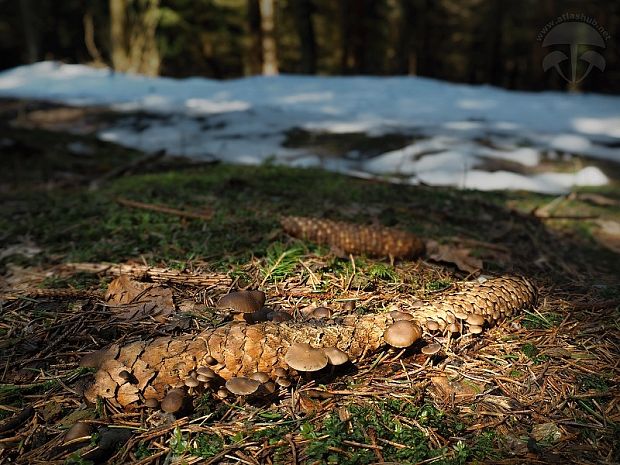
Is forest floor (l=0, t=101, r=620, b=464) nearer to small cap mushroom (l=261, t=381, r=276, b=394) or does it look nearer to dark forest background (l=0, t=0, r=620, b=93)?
small cap mushroom (l=261, t=381, r=276, b=394)

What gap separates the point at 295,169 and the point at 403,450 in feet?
15.2

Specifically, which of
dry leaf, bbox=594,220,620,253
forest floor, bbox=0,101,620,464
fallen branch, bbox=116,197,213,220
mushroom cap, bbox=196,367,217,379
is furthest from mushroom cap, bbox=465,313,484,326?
dry leaf, bbox=594,220,620,253

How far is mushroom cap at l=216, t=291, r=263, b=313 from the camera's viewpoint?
214cm

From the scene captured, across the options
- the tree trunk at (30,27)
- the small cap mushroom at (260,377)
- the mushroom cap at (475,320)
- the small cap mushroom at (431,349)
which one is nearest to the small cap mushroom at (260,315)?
the small cap mushroom at (260,377)

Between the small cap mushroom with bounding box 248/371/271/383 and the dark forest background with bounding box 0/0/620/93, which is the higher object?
the dark forest background with bounding box 0/0/620/93

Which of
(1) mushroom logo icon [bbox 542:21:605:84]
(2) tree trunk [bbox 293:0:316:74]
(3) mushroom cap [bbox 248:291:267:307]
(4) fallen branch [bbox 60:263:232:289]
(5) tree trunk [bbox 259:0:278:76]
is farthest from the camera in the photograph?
(2) tree trunk [bbox 293:0:316:74]

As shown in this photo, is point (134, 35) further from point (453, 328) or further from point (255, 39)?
point (453, 328)

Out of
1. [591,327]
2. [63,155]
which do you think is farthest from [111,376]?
[63,155]

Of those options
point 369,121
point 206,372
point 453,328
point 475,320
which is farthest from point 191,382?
point 369,121

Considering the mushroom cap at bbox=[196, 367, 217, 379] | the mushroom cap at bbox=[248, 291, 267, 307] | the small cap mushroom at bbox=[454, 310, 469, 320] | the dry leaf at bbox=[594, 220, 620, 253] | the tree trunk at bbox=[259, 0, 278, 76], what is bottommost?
the dry leaf at bbox=[594, 220, 620, 253]

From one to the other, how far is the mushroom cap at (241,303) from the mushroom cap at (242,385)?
0.46 metres

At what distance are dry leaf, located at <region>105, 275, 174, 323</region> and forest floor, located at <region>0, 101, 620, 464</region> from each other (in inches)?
2.9

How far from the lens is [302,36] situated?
19.7 metres

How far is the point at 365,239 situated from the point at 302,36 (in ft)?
62.1
